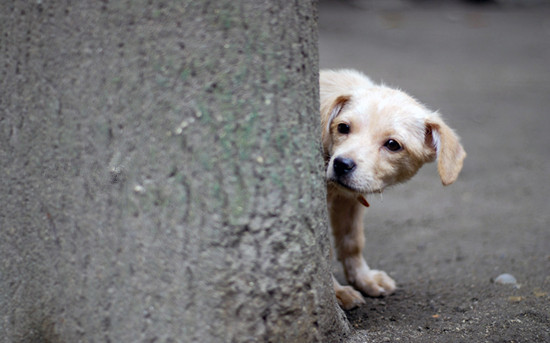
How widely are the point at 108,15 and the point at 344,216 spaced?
7.09 feet

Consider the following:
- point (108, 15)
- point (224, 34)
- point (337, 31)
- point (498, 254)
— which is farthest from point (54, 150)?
point (337, 31)

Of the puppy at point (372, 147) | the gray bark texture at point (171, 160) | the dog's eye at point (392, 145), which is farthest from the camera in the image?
the dog's eye at point (392, 145)

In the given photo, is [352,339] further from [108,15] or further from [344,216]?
[108,15]

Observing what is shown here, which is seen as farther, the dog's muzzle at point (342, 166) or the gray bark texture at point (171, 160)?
the dog's muzzle at point (342, 166)

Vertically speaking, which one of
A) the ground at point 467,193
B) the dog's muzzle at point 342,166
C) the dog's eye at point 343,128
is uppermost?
the dog's eye at point 343,128

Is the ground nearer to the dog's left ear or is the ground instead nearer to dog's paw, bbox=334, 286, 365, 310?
dog's paw, bbox=334, 286, 365, 310

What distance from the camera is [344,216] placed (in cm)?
360

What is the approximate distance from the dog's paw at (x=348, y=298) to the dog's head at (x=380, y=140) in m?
0.57

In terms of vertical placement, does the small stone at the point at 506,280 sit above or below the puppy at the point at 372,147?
below

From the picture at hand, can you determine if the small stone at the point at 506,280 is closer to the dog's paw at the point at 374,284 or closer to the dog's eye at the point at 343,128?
the dog's paw at the point at 374,284

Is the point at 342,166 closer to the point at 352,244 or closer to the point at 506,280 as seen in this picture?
the point at 352,244

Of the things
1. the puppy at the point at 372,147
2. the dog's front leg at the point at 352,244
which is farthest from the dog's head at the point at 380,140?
the dog's front leg at the point at 352,244

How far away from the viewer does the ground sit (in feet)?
9.55

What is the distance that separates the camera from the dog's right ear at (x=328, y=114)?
3238 millimetres
